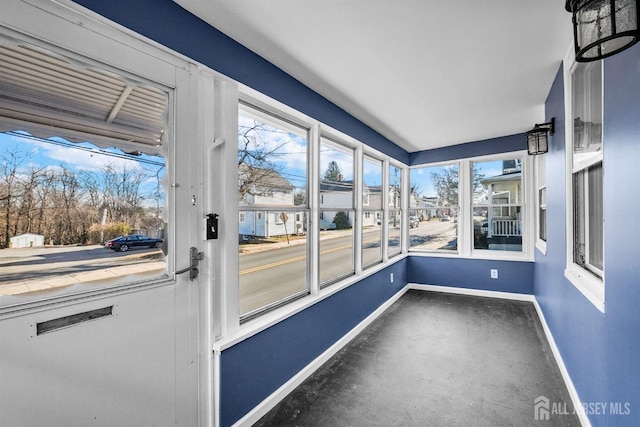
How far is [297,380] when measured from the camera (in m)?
2.34

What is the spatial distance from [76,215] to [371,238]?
3.31 m

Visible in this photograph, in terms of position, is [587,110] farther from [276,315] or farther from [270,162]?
[276,315]

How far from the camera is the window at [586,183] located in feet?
5.57

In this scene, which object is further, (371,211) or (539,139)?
(371,211)

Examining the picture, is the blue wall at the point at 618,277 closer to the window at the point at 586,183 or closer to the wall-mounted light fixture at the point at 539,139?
the window at the point at 586,183

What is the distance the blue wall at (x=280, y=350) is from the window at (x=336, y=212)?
0.93ft

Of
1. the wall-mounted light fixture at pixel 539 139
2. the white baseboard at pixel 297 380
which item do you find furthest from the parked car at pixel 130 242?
the wall-mounted light fixture at pixel 539 139

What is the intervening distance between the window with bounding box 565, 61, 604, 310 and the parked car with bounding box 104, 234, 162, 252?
7.68 feet

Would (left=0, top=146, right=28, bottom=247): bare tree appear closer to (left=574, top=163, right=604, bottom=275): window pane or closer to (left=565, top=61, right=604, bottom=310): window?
(left=565, top=61, right=604, bottom=310): window

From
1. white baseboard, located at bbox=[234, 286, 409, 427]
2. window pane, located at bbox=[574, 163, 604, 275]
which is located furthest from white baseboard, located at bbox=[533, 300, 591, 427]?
white baseboard, located at bbox=[234, 286, 409, 427]

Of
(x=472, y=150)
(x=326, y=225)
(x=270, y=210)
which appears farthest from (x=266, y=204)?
(x=472, y=150)

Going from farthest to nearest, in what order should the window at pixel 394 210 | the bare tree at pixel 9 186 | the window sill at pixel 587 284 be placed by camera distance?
the window at pixel 394 210 < the window sill at pixel 587 284 < the bare tree at pixel 9 186

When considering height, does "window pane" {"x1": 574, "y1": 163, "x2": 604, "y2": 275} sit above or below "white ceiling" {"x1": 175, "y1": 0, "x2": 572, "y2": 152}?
below

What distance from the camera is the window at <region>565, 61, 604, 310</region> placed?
5.57 feet
